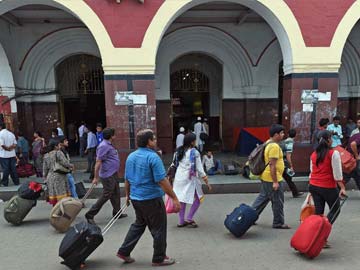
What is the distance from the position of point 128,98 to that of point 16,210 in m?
3.41

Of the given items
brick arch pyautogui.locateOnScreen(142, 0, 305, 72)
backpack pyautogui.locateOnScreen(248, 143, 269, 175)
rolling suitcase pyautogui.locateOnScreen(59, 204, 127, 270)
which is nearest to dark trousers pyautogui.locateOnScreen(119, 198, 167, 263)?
rolling suitcase pyautogui.locateOnScreen(59, 204, 127, 270)

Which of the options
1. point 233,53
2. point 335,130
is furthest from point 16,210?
point 233,53

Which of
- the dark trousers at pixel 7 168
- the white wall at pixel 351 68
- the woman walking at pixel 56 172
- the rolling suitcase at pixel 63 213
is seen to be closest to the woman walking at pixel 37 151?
the dark trousers at pixel 7 168

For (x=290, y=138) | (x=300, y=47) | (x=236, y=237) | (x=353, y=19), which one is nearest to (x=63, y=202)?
(x=236, y=237)

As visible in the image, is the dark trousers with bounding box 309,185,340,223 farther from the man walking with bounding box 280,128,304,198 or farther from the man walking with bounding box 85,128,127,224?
the man walking with bounding box 85,128,127,224

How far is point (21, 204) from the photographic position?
4.88 metres

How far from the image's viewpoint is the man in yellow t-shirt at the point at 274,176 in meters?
4.11

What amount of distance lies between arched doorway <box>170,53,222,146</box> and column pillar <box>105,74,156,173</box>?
398 cm

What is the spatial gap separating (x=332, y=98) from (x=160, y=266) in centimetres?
598

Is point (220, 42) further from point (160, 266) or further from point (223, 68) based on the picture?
point (160, 266)

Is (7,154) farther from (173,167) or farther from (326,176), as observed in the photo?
(326,176)

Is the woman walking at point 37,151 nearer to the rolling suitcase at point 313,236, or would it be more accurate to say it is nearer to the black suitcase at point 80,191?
the black suitcase at point 80,191

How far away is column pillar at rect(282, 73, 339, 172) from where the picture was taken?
7180 millimetres

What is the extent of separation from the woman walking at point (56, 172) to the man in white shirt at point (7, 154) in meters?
2.21
